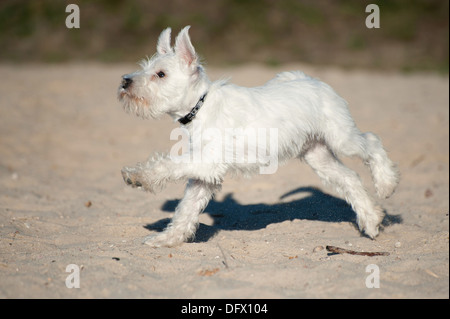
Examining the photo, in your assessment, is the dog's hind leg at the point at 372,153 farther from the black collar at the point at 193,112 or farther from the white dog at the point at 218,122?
the black collar at the point at 193,112

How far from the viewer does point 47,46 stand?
20.4 m

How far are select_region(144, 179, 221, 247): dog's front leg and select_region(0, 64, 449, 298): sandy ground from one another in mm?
132

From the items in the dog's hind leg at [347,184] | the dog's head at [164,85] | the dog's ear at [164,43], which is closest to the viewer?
the dog's head at [164,85]

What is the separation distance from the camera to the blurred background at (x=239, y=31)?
1930 centimetres

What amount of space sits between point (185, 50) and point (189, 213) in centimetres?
167

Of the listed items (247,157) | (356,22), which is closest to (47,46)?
(356,22)

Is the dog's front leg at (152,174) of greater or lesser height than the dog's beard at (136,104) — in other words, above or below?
below

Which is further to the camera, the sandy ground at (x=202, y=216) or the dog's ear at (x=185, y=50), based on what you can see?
the dog's ear at (x=185, y=50)

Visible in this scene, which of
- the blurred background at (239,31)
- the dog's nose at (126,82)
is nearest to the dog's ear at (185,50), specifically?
the dog's nose at (126,82)

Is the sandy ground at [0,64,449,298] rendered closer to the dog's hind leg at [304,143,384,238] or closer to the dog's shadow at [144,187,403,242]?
the dog's shadow at [144,187,403,242]

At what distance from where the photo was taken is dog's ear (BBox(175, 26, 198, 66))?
5121 mm

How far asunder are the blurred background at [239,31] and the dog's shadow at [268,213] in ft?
36.1

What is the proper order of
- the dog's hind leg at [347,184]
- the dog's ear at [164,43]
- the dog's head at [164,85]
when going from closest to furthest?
the dog's head at [164,85], the dog's ear at [164,43], the dog's hind leg at [347,184]

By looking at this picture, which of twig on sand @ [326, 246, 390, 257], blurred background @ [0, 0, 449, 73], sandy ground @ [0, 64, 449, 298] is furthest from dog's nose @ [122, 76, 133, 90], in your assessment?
blurred background @ [0, 0, 449, 73]
